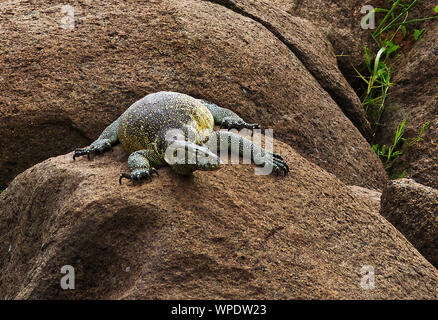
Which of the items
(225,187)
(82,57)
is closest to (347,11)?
(82,57)

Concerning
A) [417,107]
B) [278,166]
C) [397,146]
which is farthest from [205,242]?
[417,107]

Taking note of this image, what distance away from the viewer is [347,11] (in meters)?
9.61

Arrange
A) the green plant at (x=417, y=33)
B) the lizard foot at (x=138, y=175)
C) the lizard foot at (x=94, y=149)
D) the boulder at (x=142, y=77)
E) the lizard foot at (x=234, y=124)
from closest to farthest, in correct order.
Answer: the lizard foot at (x=138, y=175)
the lizard foot at (x=94, y=149)
the lizard foot at (x=234, y=124)
the boulder at (x=142, y=77)
the green plant at (x=417, y=33)

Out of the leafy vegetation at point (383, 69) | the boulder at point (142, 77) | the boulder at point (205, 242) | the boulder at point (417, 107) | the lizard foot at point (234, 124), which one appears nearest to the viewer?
the boulder at point (205, 242)

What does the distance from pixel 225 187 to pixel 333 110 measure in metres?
3.23

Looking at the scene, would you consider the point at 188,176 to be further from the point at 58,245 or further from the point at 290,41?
the point at 290,41

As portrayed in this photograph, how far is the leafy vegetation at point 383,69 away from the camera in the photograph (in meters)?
8.72

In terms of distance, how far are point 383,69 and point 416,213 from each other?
3614 millimetres

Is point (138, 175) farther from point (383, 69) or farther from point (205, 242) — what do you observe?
point (383, 69)

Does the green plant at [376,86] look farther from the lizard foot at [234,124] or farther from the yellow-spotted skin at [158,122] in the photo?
the yellow-spotted skin at [158,122]

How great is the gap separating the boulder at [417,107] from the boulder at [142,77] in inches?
21.0

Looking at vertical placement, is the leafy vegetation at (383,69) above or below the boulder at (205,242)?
above

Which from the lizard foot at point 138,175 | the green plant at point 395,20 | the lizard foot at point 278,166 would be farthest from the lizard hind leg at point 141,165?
the green plant at point 395,20

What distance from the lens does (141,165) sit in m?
5.40
